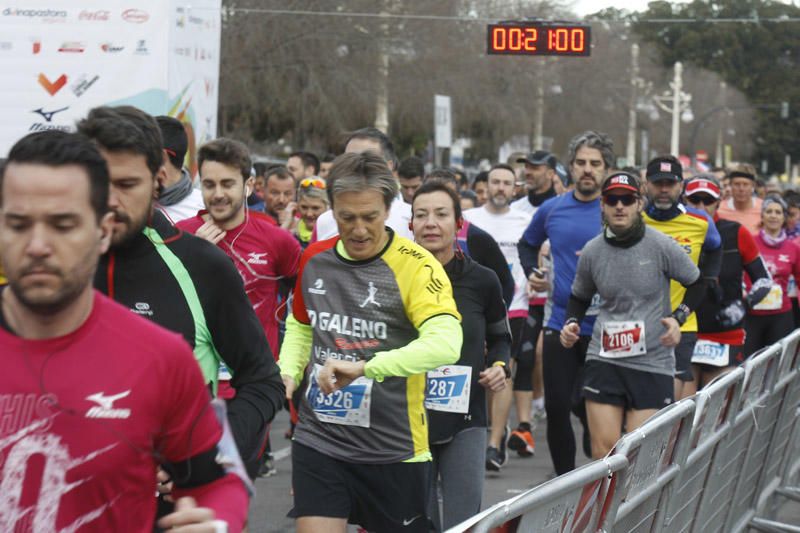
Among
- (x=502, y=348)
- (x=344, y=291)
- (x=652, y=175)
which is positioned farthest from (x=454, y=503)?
(x=652, y=175)

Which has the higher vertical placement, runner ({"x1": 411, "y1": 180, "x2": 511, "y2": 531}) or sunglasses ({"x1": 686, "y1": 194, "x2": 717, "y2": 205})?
sunglasses ({"x1": 686, "y1": 194, "x2": 717, "y2": 205})

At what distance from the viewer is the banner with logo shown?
37.8 feet

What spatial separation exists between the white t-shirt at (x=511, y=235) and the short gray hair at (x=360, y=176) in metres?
5.98

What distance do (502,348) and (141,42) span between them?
5.85 meters

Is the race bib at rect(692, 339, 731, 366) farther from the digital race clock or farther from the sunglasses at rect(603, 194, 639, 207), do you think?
the digital race clock

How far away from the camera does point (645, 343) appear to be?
7.88 m

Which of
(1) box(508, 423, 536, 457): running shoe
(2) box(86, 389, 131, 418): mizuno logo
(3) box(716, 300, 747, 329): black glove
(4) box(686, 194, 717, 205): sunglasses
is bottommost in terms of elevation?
(1) box(508, 423, 536, 457): running shoe

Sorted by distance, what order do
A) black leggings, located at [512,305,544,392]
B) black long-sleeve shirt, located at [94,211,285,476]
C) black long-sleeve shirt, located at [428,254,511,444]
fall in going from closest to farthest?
black long-sleeve shirt, located at [94,211,285,476] < black long-sleeve shirt, located at [428,254,511,444] < black leggings, located at [512,305,544,392]

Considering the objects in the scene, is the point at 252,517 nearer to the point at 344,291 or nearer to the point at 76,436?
the point at 344,291

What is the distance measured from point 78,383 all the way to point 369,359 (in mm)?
2526

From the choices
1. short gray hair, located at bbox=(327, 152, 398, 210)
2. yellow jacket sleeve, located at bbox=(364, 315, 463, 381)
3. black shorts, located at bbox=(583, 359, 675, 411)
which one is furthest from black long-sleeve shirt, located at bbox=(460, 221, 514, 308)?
yellow jacket sleeve, located at bbox=(364, 315, 463, 381)

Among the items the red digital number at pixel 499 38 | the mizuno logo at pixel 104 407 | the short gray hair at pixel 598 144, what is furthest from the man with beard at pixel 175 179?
the red digital number at pixel 499 38

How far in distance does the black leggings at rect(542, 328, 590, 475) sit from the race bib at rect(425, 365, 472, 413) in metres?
2.00

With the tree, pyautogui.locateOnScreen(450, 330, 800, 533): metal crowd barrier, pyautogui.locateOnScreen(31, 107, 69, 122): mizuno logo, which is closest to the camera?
pyautogui.locateOnScreen(450, 330, 800, 533): metal crowd barrier
